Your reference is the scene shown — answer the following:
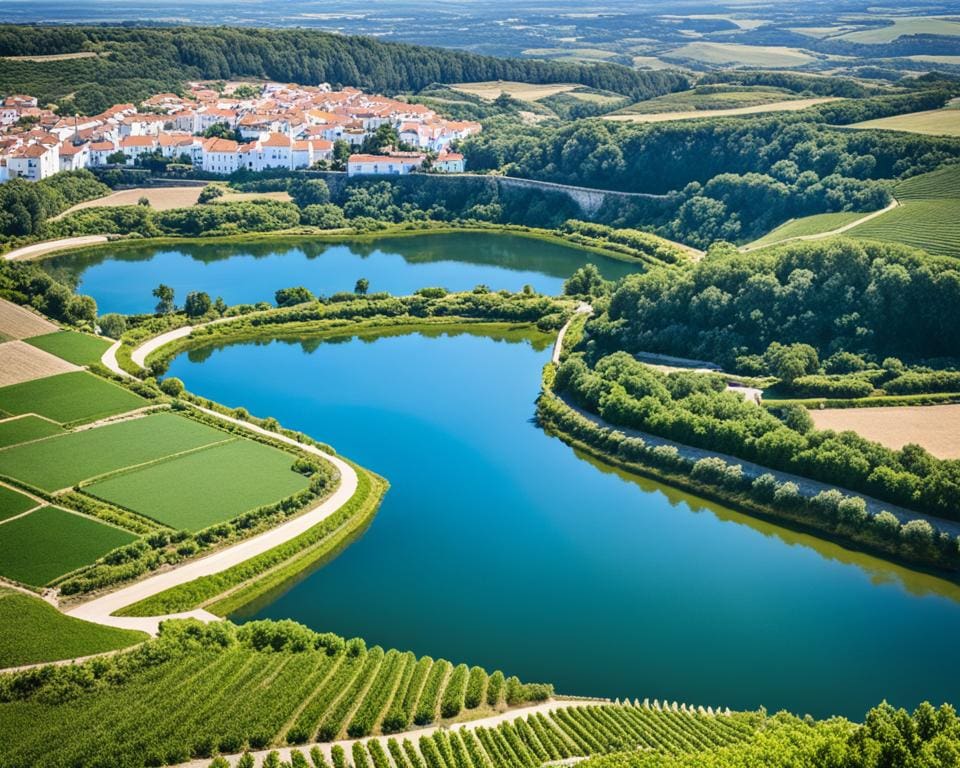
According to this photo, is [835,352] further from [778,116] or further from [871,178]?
[778,116]

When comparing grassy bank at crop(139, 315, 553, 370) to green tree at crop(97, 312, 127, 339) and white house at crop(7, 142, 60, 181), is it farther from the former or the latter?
white house at crop(7, 142, 60, 181)

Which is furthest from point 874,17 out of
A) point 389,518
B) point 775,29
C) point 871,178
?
point 389,518

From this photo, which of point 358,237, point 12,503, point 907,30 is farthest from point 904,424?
point 907,30

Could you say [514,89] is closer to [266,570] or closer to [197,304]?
[197,304]


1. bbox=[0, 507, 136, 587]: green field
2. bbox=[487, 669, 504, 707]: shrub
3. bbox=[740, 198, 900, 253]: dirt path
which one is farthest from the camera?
bbox=[740, 198, 900, 253]: dirt path

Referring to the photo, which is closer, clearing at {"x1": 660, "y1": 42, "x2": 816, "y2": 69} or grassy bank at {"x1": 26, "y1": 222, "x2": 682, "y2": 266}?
grassy bank at {"x1": 26, "y1": 222, "x2": 682, "y2": 266}

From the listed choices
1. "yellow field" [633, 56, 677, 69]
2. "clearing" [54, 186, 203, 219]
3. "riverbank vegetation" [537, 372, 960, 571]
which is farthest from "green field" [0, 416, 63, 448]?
"yellow field" [633, 56, 677, 69]
